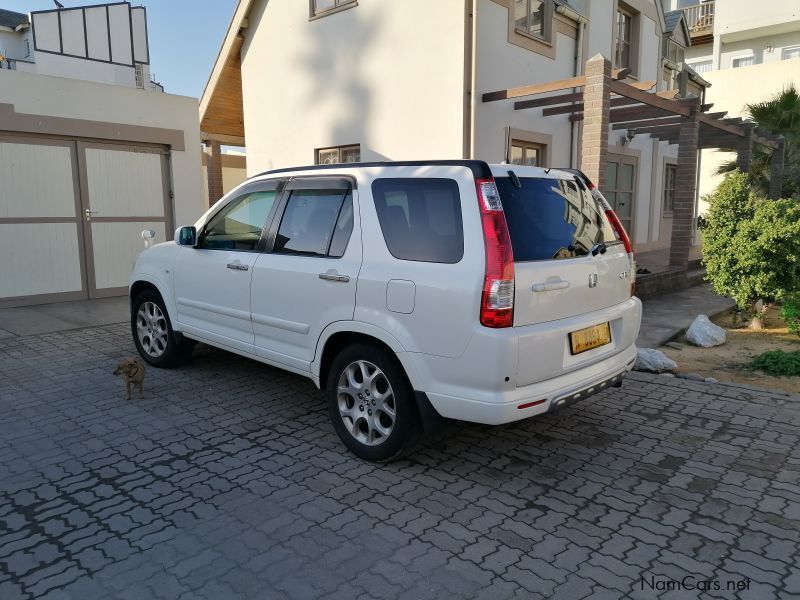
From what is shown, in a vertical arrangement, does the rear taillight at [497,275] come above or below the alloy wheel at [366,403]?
above

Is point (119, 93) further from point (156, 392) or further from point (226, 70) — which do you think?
point (156, 392)

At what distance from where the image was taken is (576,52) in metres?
11.8

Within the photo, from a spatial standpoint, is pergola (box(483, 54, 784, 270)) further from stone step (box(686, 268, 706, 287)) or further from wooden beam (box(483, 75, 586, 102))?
stone step (box(686, 268, 706, 287))

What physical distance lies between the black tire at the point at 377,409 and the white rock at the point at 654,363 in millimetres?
3244

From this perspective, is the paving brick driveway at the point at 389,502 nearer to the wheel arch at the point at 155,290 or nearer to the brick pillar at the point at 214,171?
the wheel arch at the point at 155,290

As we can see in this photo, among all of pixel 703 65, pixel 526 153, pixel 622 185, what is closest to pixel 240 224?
pixel 526 153

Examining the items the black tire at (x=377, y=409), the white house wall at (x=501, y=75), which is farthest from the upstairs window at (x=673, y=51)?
the black tire at (x=377, y=409)

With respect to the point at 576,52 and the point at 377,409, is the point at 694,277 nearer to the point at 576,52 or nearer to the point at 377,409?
the point at 576,52

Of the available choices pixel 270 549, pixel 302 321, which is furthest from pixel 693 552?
pixel 302 321

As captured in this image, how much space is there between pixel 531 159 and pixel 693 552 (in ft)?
31.3

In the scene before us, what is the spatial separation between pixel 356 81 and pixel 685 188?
647cm

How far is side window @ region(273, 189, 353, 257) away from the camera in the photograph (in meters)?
3.90

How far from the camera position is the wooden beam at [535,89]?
8.20 meters

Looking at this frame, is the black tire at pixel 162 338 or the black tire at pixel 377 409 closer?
the black tire at pixel 377 409
